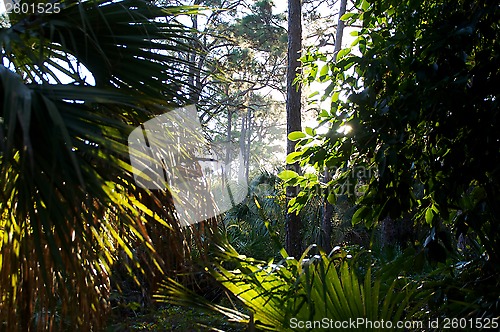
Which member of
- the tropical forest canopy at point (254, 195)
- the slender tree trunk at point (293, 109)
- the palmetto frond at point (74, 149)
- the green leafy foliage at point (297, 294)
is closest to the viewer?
the palmetto frond at point (74, 149)

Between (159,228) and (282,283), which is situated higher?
(159,228)

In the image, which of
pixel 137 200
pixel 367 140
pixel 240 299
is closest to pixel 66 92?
pixel 137 200

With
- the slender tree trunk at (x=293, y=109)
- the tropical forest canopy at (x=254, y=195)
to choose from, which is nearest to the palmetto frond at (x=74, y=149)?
the tropical forest canopy at (x=254, y=195)

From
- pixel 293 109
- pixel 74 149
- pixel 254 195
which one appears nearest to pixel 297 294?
pixel 254 195

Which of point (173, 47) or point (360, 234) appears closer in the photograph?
point (173, 47)

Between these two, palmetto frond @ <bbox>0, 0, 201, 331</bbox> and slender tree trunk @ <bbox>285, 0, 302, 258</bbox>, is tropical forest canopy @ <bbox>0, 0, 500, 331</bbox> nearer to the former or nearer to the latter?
palmetto frond @ <bbox>0, 0, 201, 331</bbox>

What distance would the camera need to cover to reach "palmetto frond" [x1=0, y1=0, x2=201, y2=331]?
1.89 metres

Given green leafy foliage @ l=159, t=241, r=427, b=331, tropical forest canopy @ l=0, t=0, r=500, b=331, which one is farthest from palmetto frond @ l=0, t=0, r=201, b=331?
green leafy foliage @ l=159, t=241, r=427, b=331

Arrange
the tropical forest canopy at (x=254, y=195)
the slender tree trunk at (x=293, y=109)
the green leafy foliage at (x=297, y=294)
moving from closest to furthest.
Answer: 1. the tropical forest canopy at (x=254, y=195)
2. the green leafy foliage at (x=297, y=294)
3. the slender tree trunk at (x=293, y=109)

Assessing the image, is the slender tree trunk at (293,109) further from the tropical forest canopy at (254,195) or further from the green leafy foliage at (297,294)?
the green leafy foliage at (297,294)

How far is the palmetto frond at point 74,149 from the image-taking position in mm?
1894

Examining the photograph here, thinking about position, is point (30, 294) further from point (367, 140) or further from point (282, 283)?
point (367, 140)

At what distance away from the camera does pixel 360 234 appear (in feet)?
39.1

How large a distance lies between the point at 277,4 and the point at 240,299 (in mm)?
19702
